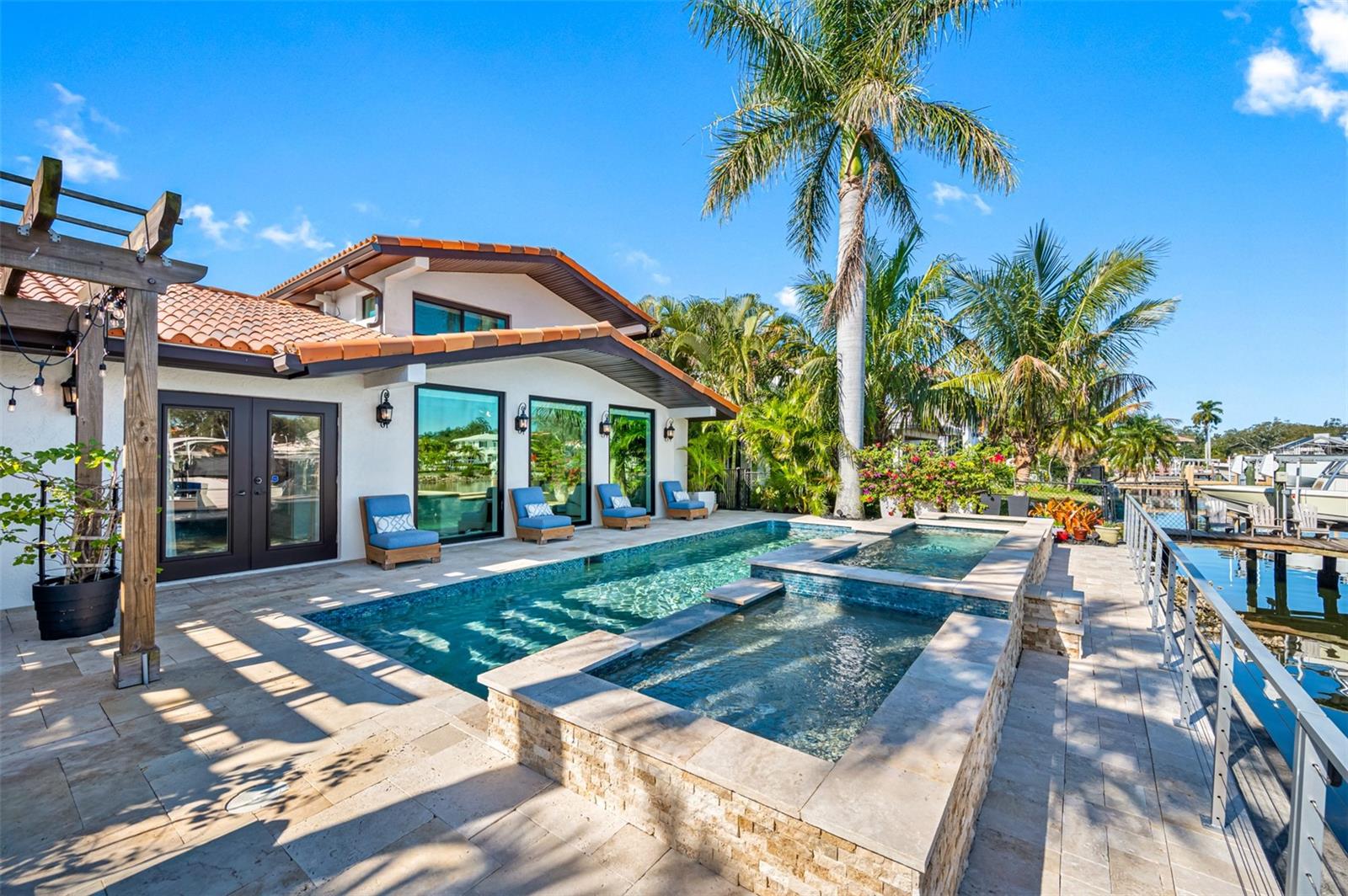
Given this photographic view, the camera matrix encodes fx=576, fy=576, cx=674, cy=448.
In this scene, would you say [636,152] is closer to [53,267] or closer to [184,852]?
[53,267]

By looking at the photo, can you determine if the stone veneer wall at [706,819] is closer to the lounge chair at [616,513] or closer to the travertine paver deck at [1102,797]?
the travertine paver deck at [1102,797]

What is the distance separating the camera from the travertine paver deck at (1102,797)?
100 inches

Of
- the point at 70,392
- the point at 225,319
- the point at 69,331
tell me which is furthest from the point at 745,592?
the point at 225,319

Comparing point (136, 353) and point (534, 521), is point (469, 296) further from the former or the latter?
point (136, 353)

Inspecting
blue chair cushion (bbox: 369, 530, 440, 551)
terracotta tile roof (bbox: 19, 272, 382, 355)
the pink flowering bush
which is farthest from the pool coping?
terracotta tile roof (bbox: 19, 272, 382, 355)

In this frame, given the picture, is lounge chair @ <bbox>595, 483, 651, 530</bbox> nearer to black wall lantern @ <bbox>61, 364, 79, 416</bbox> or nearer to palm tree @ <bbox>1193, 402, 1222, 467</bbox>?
black wall lantern @ <bbox>61, 364, 79, 416</bbox>

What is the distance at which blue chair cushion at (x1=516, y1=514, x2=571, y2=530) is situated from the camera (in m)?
10.5

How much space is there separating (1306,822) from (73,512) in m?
8.10

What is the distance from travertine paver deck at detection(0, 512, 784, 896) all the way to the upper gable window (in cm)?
746

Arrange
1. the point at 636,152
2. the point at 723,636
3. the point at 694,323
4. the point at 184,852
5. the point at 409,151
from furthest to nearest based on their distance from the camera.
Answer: the point at 694,323
the point at 636,152
the point at 409,151
the point at 723,636
the point at 184,852

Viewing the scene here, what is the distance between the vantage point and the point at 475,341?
28.9 feet

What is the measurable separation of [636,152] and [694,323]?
5.19 metres

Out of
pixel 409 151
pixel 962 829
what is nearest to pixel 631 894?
pixel 962 829

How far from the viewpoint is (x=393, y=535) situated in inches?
331
